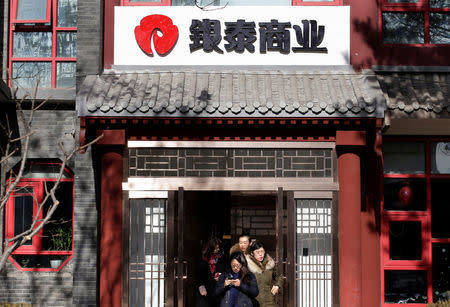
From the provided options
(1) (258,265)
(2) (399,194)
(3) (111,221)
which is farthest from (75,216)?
(2) (399,194)

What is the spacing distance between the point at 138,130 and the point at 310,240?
3238 millimetres

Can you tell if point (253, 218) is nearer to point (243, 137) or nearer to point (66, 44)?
point (243, 137)

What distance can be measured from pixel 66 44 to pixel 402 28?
5.88 meters

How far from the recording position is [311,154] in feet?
37.3

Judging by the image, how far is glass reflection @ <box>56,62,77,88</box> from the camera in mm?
12594

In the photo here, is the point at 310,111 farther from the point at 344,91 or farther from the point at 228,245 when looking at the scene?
the point at 228,245

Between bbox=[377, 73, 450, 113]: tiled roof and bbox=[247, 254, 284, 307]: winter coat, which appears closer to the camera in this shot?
bbox=[247, 254, 284, 307]: winter coat

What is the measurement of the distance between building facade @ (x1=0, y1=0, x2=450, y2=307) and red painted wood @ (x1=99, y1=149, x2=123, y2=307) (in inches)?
0.9

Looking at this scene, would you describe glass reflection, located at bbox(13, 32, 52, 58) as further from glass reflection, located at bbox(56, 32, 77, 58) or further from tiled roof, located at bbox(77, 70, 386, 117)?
tiled roof, located at bbox(77, 70, 386, 117)

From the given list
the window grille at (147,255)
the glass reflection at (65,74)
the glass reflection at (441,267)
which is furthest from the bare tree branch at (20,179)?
Result: the glass reflection at (441,267)

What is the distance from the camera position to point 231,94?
1118 cm

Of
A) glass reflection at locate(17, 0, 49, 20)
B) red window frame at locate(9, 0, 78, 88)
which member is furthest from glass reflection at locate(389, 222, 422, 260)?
glass reflection at locate(17, 0, 49, 20)

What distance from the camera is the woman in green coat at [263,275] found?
34.6 feet

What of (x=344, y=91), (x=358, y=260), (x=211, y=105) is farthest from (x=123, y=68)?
(x=358, y=260)
